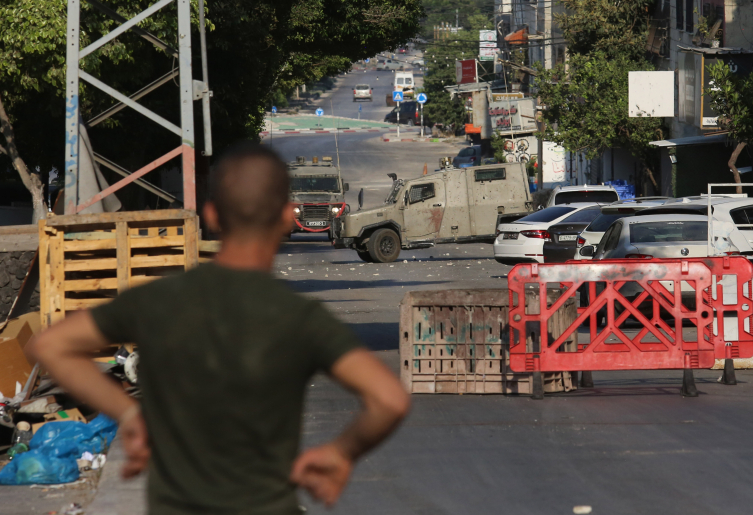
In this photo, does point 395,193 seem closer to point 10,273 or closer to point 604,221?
point 604,221

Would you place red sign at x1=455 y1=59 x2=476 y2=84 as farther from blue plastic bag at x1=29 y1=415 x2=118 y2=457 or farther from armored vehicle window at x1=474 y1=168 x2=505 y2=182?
blue plastic bag at x1=29 y1=415 x2=118 y2=457

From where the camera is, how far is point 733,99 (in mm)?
24219

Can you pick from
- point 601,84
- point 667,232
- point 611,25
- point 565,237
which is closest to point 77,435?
point 667,232

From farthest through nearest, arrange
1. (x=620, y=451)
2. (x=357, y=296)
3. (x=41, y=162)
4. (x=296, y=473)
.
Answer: (x=41, y=162) < (x=357, y=296) < (x=620, y=451) < (x=296, y=473)

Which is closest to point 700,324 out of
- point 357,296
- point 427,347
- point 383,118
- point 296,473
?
point 427,347

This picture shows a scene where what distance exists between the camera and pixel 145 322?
228cm

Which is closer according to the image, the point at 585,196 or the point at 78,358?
the point at 78,358

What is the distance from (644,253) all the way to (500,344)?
5469 mm

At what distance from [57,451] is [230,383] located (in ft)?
16.6

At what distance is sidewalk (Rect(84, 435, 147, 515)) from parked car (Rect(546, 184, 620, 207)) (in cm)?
2171

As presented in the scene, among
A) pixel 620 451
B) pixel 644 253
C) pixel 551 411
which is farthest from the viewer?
pixel 644 253

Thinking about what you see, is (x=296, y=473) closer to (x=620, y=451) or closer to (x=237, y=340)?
(x=237, y=340)

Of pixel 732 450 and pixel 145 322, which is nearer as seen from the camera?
pixel 145 322

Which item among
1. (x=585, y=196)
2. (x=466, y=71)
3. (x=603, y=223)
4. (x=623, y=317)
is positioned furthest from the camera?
(x=466, y=71)
